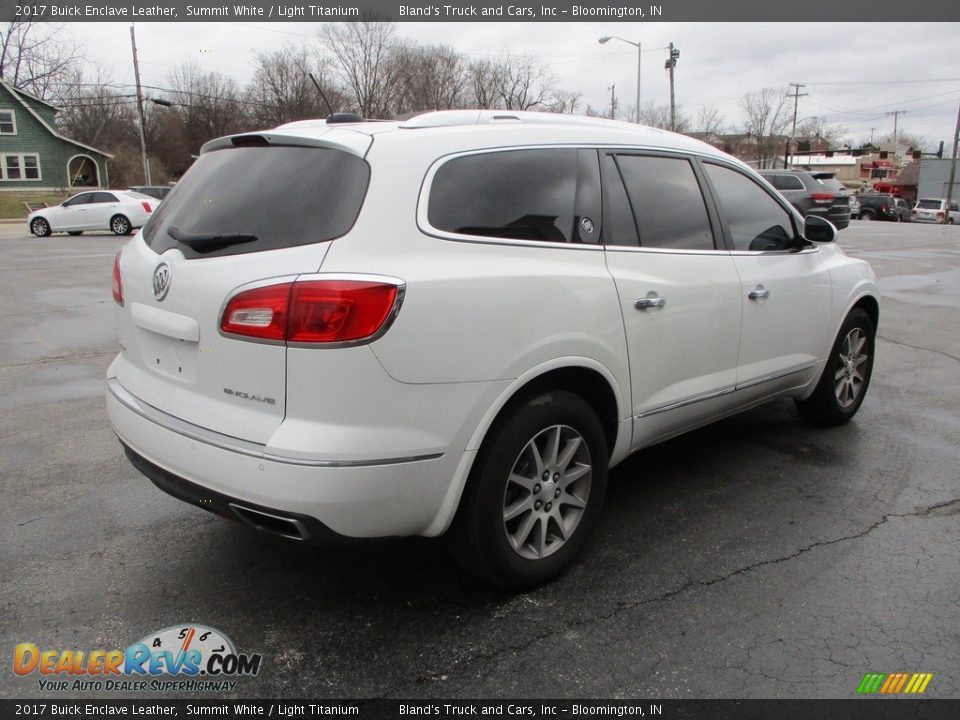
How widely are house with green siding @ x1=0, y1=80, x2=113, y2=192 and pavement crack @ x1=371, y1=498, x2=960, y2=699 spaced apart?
5009 centimetres

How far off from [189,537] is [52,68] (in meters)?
59.3

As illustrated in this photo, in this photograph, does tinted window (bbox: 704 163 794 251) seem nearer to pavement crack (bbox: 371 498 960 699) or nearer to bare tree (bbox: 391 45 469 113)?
pavement crack (bbox: 371 498 960 699)

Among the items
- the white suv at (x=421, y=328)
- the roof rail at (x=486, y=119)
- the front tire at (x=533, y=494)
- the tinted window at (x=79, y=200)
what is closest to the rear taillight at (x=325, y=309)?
the white suv at (x=421, y=328)

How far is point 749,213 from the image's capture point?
4.19 m

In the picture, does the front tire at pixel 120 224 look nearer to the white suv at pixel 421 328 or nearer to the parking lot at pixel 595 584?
the parking lot at pixel 595 584

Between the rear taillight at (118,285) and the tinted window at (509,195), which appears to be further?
the rear taillight at (118,285)

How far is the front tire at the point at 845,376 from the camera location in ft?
15.9

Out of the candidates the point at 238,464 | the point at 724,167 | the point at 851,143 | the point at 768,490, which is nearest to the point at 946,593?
the point at 768,490

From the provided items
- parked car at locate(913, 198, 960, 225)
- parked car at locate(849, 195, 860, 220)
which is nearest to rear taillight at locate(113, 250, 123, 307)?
parked car at locate(849, 195, 860, 220)

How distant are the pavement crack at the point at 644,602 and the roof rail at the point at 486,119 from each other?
1939 mm

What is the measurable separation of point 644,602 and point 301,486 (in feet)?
4.81

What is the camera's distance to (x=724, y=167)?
4125 millimetres

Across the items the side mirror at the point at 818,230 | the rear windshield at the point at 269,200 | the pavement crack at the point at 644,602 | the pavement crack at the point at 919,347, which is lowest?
the pavement crack at the point at 644,602

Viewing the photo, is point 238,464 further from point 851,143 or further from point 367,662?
point 851,143
